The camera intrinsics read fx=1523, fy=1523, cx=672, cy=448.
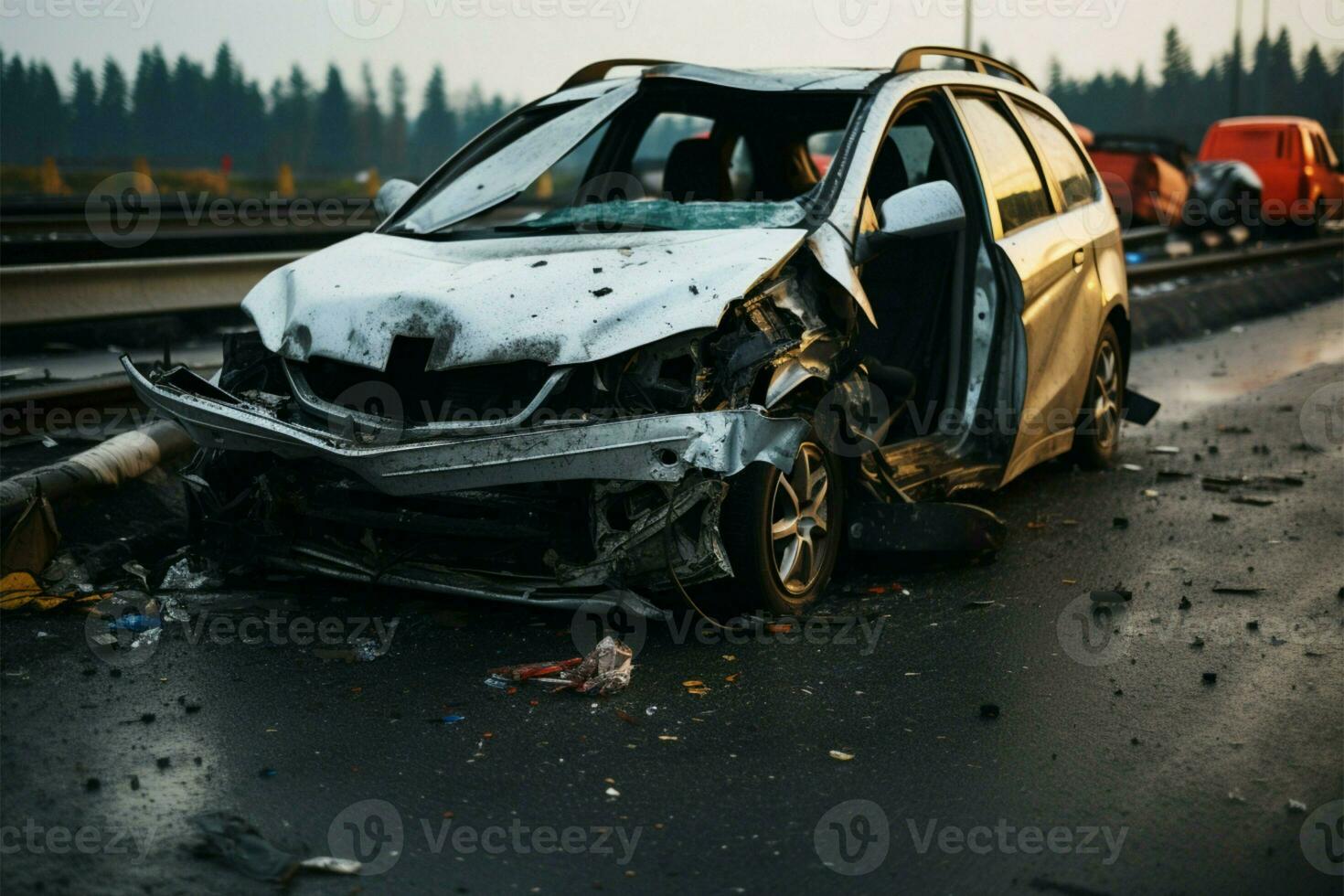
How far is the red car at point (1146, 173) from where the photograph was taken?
2458cm

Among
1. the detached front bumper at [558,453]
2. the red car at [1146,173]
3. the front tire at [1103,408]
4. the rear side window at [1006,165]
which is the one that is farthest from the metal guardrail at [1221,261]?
the detached front bumper at [558,453]

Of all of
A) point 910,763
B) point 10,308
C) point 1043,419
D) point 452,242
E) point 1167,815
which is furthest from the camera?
point 10,308

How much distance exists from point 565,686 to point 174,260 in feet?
23.5

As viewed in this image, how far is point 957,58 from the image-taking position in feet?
22.3

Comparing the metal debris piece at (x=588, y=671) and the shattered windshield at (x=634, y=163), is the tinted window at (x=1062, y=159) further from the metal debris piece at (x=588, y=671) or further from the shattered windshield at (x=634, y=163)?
the metal debris piece at (x=588, y=671)

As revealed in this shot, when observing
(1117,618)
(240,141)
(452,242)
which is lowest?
(240,141)

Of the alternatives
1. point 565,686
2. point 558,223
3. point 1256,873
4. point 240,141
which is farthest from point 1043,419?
point 240,141

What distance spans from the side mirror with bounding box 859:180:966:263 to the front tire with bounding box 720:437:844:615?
2.75 ft

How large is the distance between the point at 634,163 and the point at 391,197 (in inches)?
50.2

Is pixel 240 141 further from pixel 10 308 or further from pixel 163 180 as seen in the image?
pixel 10 308

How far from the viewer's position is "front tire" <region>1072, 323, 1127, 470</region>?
24.7 ft

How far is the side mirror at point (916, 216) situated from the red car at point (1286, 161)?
76.4ft

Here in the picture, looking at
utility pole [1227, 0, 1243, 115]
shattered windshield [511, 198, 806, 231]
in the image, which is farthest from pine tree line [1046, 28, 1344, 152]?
shattered windshield [511, 198, 806, 231]

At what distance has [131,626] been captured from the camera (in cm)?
488
